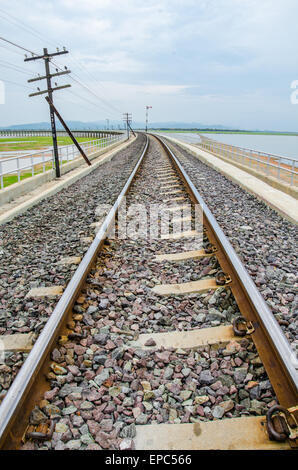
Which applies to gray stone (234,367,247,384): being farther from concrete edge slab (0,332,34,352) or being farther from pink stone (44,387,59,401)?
concrete edge slab (0,332,34,352)

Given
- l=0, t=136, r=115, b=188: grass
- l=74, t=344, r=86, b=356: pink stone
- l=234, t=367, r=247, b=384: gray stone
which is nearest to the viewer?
l=234, t=367, r=247, b=384: gray stone

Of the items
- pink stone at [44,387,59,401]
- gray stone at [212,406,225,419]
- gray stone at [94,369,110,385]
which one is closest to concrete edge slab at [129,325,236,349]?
gray stone at [94,369,110,385]

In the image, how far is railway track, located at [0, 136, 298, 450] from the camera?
2.21m

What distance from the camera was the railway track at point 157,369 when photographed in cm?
221

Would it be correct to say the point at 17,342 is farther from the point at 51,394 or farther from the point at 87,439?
the point at 87,439

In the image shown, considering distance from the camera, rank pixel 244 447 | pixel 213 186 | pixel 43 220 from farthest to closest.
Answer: pixel 213 186
pixel 43 220
pixel 244 447

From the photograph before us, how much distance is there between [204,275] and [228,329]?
129 centimetres

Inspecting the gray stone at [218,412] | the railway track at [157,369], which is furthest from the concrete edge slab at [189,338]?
the gray stone at [218,412]

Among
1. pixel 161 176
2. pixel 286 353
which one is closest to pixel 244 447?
pixel 286 353

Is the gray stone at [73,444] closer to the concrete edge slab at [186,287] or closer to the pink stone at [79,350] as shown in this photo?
the pink stone at [79,350]

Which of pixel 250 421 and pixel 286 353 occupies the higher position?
pixel 286 353

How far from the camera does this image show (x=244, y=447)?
6.89ft

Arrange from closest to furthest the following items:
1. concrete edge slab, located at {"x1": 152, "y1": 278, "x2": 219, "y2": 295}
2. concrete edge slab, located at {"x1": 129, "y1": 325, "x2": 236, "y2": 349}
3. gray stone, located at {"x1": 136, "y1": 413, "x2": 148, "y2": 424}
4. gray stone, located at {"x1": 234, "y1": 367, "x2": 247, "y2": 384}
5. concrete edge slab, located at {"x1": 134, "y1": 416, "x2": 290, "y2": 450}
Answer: concrete edge slab, located at {"x1": 134, "y1": 416, "x2": 290, "y2": 450}, gray stone, located at {"x1": 136, "y1": 413, "x2": 148, "y2": 424}, gray stone, located at {"x1": 234, "y1": 367, "x2": 247, "y2": 384}, concrete edge slab, located at {"x1": 129, "y1": 325, "x2": 236, "y2": 349}, concrete edge slab, located at {"x1": 152, "y1": 278, "x2": 219, "y2": 295}

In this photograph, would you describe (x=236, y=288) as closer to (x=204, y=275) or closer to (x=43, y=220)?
(x=204, y=275)
